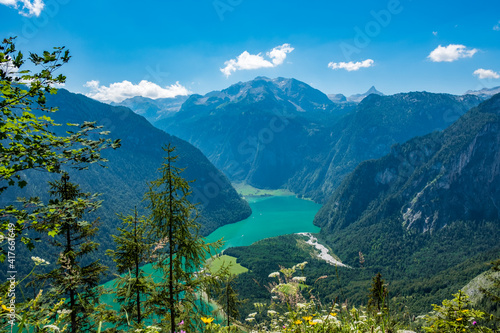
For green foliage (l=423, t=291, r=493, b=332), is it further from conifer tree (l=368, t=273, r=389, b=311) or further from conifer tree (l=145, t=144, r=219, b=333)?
conifer tree (l=145, t=144, r=219, b=333)

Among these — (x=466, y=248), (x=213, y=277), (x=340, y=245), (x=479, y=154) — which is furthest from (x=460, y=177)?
(x=213, y=277)

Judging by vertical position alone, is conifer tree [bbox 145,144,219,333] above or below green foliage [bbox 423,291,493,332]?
above

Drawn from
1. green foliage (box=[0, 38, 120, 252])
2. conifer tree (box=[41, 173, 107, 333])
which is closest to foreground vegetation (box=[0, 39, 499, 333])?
green foliage (box=[0, 38, 120, 252])

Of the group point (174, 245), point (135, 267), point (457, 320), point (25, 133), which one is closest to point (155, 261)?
point (174, 245)

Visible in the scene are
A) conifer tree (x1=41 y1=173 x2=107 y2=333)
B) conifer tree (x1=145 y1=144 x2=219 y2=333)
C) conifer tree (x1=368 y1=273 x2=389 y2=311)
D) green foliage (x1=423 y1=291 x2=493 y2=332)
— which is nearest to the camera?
conifer tree (x1=368 y1=273 x2=389 y2=311)

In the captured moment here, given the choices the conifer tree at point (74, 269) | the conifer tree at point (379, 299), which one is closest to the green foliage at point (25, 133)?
the conifer tree at point (74, 269)

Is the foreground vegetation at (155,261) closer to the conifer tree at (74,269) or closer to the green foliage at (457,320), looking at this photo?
the green foliage at (457,320)

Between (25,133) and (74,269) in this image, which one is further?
(74,269)

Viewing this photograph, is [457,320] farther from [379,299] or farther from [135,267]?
[135,267]

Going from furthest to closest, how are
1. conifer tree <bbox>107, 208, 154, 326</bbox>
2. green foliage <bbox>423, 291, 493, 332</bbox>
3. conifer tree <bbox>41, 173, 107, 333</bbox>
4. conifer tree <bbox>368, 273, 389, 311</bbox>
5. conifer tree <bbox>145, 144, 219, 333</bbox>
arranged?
conifer tree <bbox>41, 173, 107, 333</bbox>, conifer tree <bbox>107, 208, 154, 326</bbox>, conifer tree <bbox>145, 144, 219, 333</bbox>, green foliage <bbox>423, 291, 493, 332</bbox>, conifer tree <bbox>368, 273, 389, 311</bbox>
